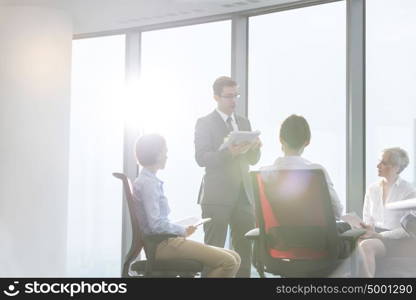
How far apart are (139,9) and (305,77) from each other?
177 centimetres

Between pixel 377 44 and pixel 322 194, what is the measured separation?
261 cm

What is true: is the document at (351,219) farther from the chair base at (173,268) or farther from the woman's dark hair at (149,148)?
the woman's dark hair at (149,148)

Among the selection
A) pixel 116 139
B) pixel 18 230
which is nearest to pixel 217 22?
pixel 116 139

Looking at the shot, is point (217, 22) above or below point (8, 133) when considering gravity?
above

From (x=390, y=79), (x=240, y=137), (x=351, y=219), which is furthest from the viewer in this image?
(x=390, y=79)

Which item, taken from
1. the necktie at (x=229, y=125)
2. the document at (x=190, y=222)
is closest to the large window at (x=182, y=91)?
the necktie at (x=229, y=125)

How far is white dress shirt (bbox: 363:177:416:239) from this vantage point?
4.20m

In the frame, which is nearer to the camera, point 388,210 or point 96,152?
point 388,210

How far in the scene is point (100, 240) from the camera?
6949mm

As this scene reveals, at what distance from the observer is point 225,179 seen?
453cm

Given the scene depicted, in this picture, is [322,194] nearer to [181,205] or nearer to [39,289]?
[39,289]

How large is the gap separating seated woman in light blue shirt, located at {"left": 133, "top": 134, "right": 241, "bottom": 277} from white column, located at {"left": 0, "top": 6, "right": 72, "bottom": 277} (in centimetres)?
260

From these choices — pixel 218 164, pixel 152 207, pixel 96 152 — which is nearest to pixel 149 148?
pixel 152 207

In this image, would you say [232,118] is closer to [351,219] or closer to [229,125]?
[229,125]
